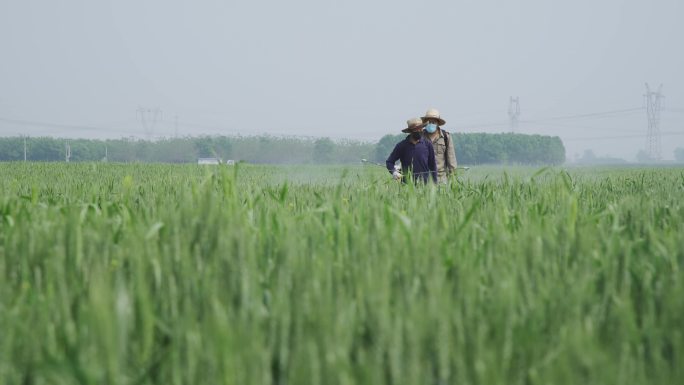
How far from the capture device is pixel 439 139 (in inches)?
328

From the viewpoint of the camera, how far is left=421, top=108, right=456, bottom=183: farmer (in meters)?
8.09

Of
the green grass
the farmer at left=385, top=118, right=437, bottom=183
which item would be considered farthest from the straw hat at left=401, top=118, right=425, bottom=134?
the green grass

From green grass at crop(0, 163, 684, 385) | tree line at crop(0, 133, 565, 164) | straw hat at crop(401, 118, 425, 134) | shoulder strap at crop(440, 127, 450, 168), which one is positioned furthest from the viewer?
tree line at crop(0, 133, 565, 164)

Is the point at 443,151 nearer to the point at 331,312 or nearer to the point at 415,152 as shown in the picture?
the point at 415,152

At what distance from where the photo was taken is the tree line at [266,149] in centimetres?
12850

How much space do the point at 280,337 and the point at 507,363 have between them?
382 mm

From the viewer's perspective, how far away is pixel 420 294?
147 centimetres

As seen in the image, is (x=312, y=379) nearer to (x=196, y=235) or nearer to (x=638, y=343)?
(x=638, y=343)

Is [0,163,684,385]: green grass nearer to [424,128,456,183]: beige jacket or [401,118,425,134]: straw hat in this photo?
[401,118,425,134]: straw hat

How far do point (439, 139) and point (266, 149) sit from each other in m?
124

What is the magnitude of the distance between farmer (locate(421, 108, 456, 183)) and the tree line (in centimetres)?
11301

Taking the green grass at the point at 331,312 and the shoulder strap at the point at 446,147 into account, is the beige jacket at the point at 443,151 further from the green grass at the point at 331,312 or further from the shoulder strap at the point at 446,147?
the green grass at the point at 331,312

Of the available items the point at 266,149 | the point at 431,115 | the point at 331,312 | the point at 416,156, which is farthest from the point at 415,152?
the point at 266,149

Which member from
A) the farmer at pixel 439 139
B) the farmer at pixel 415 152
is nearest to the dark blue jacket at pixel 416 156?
the farmer at pixel 415 152
